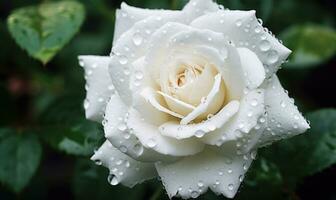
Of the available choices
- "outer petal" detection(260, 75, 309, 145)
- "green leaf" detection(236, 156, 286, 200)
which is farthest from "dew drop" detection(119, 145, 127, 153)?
"green leaf" detection(236, 156, 286, 200)

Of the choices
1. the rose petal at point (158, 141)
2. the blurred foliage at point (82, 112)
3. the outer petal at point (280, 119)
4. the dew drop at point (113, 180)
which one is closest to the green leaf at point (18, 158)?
the blurred foliage at point (82, 112)

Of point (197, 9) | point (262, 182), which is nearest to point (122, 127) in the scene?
point (197, 9)

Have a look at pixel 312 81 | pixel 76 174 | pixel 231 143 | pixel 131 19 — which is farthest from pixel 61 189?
pixel 231 143

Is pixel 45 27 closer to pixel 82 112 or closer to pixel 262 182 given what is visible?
pixel 82 112

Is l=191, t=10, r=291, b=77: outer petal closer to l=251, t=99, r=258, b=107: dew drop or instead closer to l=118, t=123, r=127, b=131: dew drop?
l=251, t=99, r=258, b=107: dew drop

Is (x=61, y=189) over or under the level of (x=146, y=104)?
under

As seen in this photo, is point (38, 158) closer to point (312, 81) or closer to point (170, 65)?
point (170, 65)
